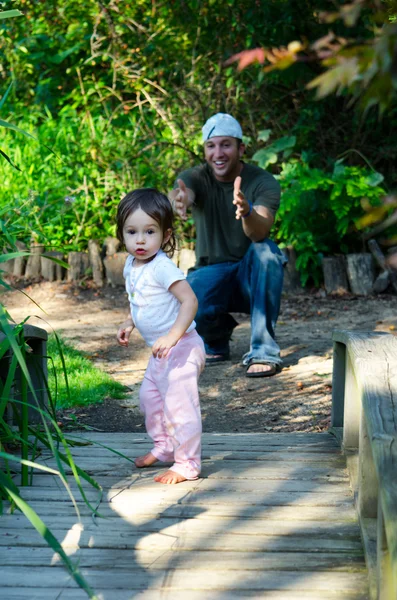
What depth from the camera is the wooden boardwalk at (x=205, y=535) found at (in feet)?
6.91

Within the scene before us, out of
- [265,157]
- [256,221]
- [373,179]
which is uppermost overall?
[265,157]

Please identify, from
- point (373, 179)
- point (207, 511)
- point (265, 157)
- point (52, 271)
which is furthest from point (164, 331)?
point (265, 157)

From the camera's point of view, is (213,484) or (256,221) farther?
(256,221)

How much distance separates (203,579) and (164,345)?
2.98ft

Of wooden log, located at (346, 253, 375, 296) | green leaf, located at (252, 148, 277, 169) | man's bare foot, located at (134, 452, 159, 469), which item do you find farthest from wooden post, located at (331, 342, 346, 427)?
green leaf, located at (252, 148, 277, 169)

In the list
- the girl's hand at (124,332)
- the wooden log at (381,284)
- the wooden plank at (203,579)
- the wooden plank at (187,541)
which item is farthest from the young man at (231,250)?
the wooden plank at (203,579)

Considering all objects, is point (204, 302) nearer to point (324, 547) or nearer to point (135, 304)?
point (135, 304)

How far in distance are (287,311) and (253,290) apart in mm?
2142

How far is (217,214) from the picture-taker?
5.96m

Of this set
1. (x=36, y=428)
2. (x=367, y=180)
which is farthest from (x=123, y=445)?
(x=367, y=180)

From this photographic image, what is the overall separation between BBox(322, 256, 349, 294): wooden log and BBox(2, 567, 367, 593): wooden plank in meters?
6.14

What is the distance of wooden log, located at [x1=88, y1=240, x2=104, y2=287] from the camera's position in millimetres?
8672

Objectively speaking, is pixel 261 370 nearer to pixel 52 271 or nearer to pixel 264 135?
pixel 52 271

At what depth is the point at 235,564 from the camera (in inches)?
87.7
